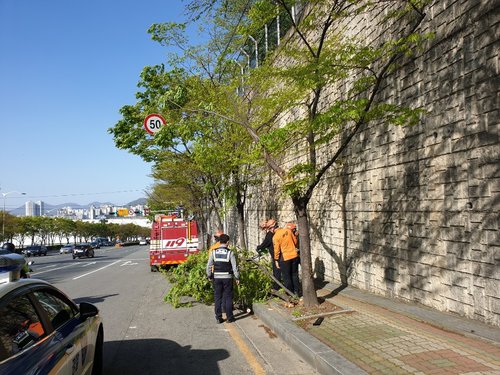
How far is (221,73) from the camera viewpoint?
14.1m

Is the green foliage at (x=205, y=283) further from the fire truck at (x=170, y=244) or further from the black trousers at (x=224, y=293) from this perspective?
the fire truck at (x=170, y=244)

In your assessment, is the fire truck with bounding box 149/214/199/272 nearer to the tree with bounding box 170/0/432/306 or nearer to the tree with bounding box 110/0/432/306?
the tree with bounding box 110/0/432/306

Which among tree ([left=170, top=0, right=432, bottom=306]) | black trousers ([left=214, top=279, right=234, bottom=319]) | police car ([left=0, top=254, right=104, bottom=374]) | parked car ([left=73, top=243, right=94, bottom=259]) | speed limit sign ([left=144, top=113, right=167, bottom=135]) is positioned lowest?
parked car ([left=73, top=243, right=94, bottom=259])

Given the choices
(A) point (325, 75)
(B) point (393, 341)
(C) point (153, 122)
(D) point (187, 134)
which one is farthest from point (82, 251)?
(B) point (393, 341)

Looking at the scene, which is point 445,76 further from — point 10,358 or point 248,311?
point 10,358

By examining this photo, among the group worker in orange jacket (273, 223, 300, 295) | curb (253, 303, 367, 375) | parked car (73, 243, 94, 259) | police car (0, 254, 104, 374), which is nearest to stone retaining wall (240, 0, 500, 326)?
worker in orange jacket (273, 223, 300, 295)

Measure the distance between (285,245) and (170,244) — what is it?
1119cm

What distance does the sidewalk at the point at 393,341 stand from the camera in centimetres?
459

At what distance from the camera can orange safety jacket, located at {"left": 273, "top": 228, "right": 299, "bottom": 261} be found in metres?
9.45

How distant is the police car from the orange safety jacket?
17.2 feet

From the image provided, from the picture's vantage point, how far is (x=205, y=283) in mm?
9797


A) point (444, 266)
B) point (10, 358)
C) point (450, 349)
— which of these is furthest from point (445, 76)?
point (10, 358)

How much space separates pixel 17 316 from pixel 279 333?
175 inches

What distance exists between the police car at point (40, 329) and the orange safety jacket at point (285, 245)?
5248 mm
